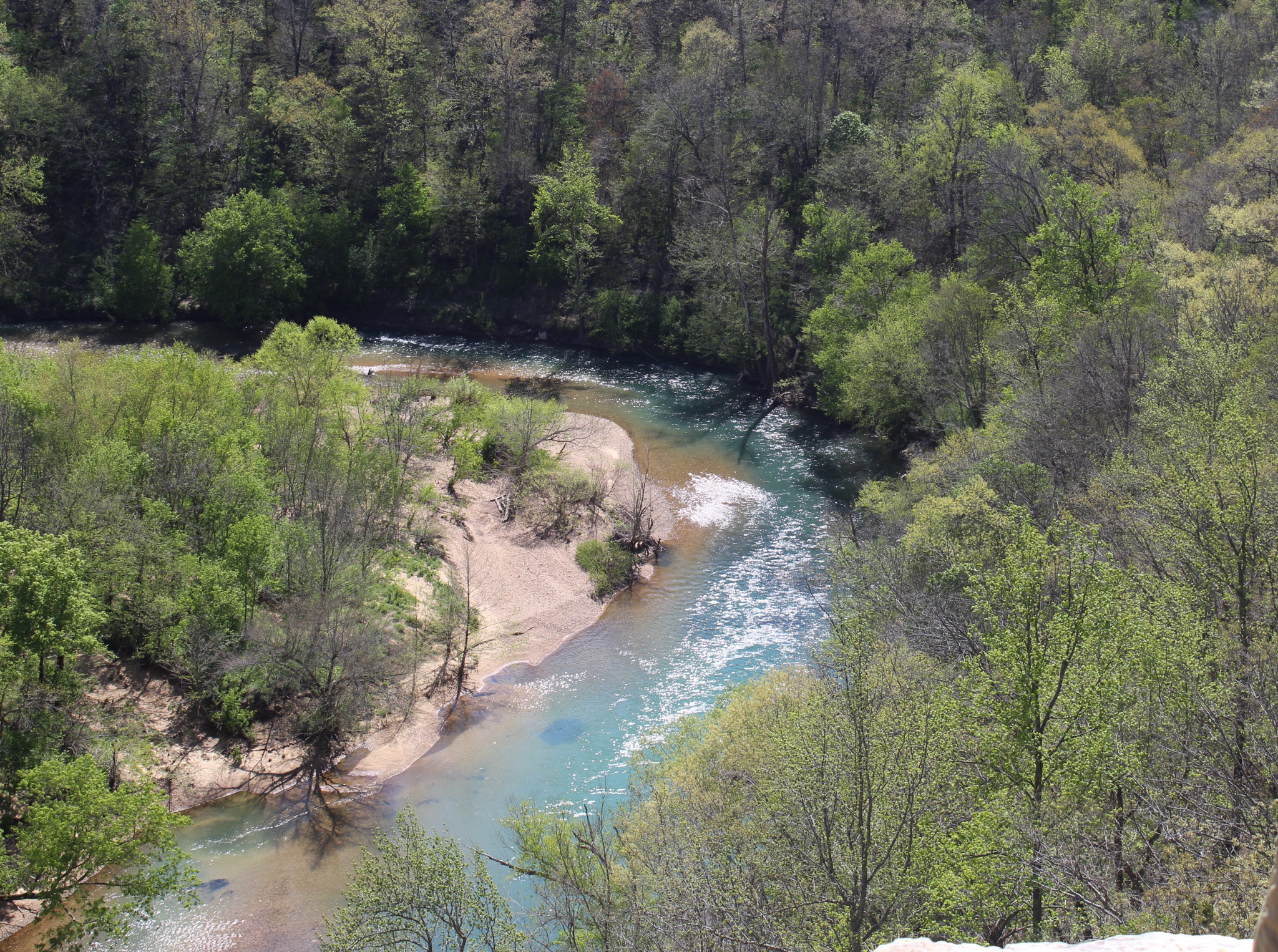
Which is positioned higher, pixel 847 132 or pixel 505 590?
pixel 847 132

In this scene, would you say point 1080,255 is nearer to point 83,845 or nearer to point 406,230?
point 83,845

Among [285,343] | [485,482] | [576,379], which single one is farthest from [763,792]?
[576,379]

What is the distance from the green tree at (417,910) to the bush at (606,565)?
17639 mm

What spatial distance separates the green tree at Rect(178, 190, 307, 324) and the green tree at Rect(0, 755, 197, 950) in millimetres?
49035

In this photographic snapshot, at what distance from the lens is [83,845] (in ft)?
64.4

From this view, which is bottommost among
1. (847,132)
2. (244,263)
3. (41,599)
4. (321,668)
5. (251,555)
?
(321,668)

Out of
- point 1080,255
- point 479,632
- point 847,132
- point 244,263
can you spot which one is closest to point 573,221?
point 847,132

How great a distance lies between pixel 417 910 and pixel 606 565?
20357mm

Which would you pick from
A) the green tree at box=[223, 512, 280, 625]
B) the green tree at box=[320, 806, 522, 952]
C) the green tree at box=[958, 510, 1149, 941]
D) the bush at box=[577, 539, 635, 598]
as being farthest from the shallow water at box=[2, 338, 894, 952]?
the green tree at box=[958, 510, 1149, 941]

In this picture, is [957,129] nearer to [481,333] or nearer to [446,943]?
[481,333]

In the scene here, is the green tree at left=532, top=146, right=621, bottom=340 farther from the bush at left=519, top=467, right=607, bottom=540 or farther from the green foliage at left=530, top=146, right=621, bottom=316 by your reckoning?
the bush at left=519, top=467, right=607, bottom=540

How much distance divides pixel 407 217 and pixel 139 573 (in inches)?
1831

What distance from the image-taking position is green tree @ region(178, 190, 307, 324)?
62969mm

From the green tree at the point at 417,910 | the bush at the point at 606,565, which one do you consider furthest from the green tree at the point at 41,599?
the bush at the point at 606,565
